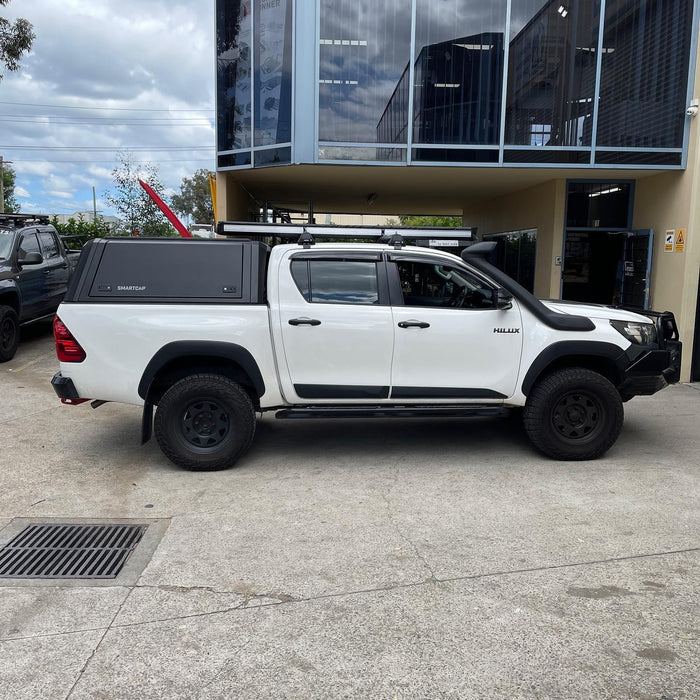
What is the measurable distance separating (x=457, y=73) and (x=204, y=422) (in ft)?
23.2

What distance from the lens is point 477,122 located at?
9883 mm

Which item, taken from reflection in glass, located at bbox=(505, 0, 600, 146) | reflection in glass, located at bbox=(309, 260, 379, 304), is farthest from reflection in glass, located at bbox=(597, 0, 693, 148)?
reflection in glass, located at bbox=(309, 260, 379, 304)

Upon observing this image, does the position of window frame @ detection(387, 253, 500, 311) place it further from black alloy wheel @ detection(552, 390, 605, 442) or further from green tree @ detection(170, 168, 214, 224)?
green tree @ detection(170, 168, 214, 224)

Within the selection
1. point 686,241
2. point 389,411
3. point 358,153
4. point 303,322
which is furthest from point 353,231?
point 686,241

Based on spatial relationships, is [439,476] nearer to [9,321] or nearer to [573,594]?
[573,594]

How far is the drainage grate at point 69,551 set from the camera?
383cm

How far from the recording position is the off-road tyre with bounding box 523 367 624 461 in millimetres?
5730

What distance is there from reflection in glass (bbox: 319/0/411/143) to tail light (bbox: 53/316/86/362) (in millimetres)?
5807

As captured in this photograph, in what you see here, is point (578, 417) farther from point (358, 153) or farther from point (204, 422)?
point (358, 153)

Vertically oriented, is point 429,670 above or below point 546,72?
below

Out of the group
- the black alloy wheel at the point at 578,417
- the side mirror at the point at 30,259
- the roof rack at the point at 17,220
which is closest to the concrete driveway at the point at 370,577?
the black alloy wheel at the point at 578,417

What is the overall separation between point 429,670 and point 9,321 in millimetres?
9599

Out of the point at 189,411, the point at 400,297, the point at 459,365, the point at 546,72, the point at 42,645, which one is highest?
the point at 546,72

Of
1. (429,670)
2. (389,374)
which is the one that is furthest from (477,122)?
(429,670)
